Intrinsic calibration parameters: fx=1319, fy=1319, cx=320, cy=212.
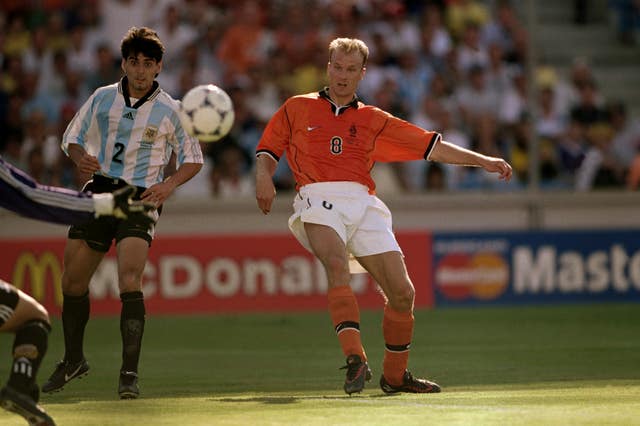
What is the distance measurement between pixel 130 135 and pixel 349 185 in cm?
150

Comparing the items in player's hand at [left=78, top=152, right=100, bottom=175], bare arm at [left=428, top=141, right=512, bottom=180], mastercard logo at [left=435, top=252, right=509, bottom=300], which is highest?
bare arm at [left=428, top=141, right=512, bottom=180]

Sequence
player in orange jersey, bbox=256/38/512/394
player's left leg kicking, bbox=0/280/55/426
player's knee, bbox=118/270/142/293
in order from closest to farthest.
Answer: player's left leg kicking, bbox=0/280/55/426 → player in orange jersey, bbox=256/38/512/394 → player's knee, bbox=118/270/142/293

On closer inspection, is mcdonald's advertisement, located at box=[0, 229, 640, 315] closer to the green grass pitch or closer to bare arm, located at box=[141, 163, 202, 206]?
the green grass pitch

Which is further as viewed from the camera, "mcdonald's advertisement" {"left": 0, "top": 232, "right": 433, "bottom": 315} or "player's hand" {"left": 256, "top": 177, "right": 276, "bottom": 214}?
"mcdonald's advertisement" {"left": 0, "top": 232, "right": 433, "bottom": 315}

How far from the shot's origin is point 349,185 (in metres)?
8.59

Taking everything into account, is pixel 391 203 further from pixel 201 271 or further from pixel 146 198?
pixel 146 198

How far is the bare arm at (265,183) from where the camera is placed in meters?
8.36

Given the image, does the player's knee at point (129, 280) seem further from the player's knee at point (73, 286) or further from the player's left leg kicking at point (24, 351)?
the player's left leg kicking at point (24, 351)

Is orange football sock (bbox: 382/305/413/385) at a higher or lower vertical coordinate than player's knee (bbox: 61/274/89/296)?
lower

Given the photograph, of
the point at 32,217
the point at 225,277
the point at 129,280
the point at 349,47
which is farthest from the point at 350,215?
the point at 225,277

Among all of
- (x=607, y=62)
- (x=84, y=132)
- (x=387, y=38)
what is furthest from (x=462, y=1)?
(x=84, y=132)

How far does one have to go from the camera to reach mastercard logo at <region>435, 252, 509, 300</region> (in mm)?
16312

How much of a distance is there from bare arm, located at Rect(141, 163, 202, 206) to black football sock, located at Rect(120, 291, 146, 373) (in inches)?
24.4

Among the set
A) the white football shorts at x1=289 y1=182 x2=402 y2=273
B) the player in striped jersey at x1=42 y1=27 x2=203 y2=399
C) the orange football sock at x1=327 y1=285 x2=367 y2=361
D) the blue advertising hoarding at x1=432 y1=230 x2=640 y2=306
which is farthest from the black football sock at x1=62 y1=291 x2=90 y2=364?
the blue advertising hoarding at x1=432 y1=230 x2=640 y2=306
